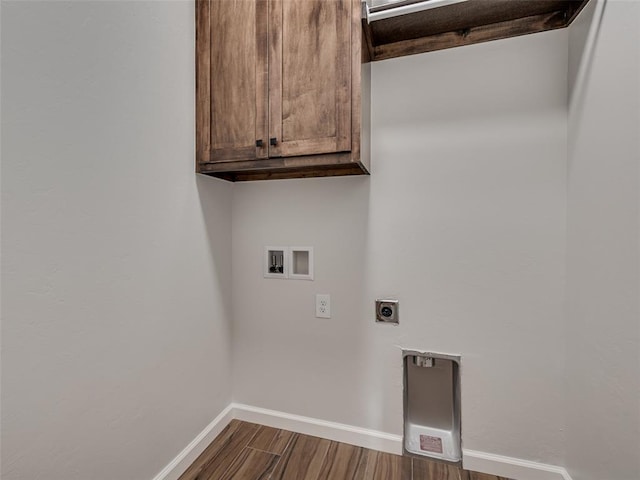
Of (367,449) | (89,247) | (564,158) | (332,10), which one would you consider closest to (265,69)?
(332,10)

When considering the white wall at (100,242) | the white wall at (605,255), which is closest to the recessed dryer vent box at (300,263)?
the white wall at (100,242)

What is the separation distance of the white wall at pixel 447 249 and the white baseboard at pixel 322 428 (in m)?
0.04

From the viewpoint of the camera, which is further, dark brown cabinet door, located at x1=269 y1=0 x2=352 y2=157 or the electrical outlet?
the electrical outlet

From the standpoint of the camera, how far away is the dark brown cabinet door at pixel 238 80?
135 cm

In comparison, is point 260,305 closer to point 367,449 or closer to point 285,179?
point 285,179

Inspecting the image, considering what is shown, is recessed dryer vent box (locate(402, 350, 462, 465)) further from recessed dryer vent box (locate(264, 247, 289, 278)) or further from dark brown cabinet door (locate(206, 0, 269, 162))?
dark brown cabinet door (locate(206, 0, 269, 162))

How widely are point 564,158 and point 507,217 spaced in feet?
1.03

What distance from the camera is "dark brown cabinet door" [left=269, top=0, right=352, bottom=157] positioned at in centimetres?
125

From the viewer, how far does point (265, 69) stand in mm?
1338

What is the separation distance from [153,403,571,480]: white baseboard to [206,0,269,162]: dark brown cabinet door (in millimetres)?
1326

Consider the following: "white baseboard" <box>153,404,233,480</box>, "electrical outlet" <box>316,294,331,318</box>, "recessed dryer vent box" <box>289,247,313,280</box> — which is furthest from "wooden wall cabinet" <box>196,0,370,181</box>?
"white baseboard" <box>153,404,233,480</box>

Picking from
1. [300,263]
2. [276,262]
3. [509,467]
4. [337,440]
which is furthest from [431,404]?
[276,262]

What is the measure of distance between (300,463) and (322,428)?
8.5 inches

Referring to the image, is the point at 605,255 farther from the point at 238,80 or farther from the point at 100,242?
the point at 100,242
